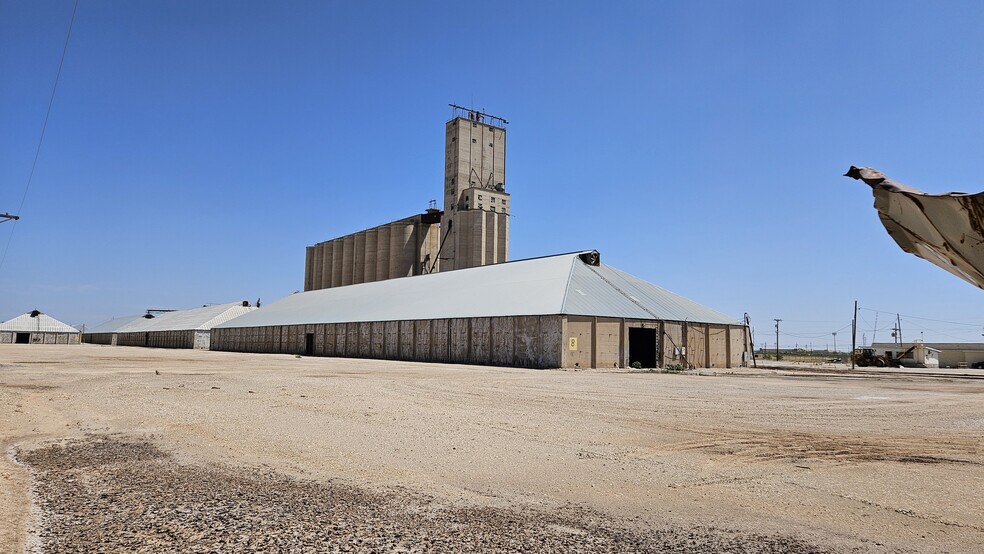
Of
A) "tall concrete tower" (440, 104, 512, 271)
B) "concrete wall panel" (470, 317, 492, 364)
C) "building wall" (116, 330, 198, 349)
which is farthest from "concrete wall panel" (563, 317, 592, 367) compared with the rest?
"building wall" (116, 330, 198, 349)

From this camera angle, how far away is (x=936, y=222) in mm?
3232

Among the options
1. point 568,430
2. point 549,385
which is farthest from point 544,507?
point 549,385

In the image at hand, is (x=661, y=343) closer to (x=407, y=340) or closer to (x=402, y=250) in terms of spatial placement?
(x=407, y=340)

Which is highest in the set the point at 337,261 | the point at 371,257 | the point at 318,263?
the point at 318,263

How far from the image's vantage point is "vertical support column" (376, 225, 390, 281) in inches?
3930

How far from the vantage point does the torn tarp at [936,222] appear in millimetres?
3016

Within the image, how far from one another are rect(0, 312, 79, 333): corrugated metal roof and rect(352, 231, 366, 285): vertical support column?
56.4 meters

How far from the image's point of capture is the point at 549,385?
2311 centimetres

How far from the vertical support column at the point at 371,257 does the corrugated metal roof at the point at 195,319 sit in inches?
694

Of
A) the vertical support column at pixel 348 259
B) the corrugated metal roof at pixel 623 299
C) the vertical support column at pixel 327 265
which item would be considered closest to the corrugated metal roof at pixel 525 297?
the corrugated metal roof at pixel 623 299

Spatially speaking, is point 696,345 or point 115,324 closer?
point 696,345

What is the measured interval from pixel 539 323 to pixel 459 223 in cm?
5255

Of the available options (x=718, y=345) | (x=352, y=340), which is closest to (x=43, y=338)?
(x=352, y=340)

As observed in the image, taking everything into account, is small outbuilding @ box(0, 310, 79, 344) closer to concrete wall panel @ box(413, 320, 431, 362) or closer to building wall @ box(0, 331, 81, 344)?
building wall @ box(0, 331, 81, 344)
